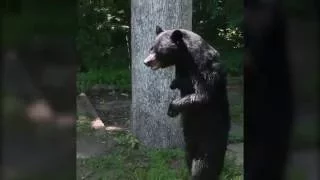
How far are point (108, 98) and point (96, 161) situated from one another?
3419 mm

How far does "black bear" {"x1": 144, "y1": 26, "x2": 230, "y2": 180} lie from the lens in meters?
2.83

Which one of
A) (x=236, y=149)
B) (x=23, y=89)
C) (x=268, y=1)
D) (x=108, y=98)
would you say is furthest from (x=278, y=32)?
(x=108, y=98)

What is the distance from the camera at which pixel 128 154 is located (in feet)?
15.7

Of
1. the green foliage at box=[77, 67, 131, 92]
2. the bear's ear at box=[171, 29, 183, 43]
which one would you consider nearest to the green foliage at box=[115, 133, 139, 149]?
the bear's ear at box=[171, 29, 183, 43]

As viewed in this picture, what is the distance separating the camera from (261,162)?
240 centimetres

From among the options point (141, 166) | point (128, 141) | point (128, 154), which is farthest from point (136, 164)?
point (128, 141)

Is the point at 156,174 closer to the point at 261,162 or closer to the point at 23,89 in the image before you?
the point at 261,162

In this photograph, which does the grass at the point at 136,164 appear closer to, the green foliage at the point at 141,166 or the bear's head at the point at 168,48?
the green foliage at the point at 141,166

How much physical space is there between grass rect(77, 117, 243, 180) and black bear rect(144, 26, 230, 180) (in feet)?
2.31

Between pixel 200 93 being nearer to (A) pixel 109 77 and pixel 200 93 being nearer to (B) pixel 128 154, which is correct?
(B) pixel 128 154

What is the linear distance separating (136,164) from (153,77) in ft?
2.18

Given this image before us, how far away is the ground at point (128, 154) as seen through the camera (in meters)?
3.74

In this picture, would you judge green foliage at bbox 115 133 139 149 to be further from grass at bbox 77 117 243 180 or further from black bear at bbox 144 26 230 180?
black bear at bbox 144 26 230 180

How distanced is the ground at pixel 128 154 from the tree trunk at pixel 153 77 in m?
0.12
